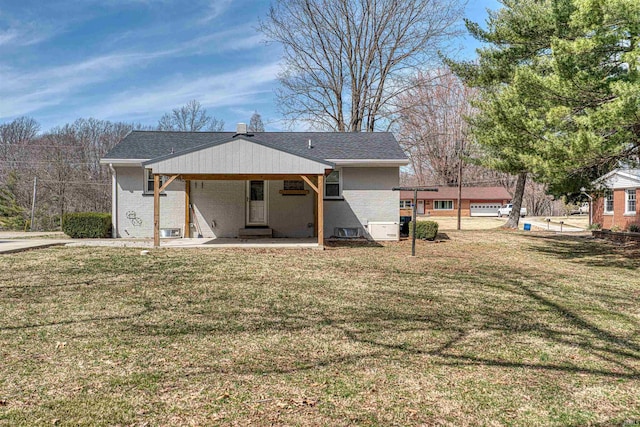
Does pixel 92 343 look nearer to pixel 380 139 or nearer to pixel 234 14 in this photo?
pixel 380 139

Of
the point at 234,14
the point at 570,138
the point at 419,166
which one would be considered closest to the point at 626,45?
the point at 570,138

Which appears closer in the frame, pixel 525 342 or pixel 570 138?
pixel 525 342

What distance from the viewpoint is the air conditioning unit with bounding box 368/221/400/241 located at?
587 inches

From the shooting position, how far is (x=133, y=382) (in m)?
3.42

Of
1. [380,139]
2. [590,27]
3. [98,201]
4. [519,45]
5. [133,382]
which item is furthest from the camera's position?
[98,201]

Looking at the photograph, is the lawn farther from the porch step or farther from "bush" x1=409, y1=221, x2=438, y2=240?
"bush" x1=409, y1=221, x2=438, y2=240

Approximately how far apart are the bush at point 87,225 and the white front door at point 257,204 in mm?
4662

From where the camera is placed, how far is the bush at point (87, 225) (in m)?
14.4

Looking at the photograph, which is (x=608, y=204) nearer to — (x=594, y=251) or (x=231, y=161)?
(x=594, y=251)

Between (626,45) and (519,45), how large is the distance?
279 centimetres

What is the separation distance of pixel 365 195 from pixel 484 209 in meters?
35.4

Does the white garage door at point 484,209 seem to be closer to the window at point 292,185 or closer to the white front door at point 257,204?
the window at point 292,185

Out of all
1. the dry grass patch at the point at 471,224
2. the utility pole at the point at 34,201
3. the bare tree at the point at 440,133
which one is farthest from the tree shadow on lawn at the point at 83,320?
the bare tree at the point at 440,133

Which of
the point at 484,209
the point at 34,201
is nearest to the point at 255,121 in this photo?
the point at 34,201
